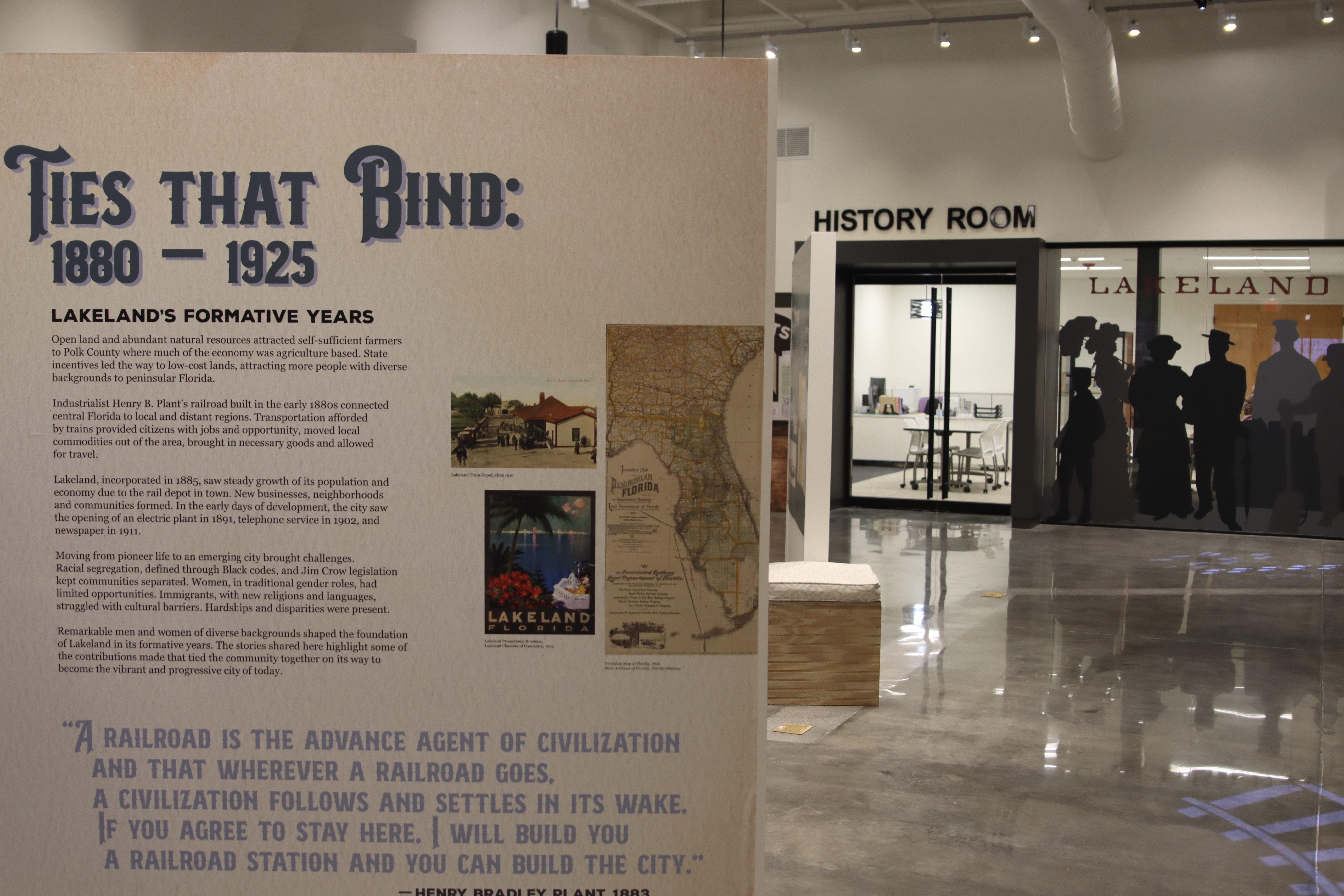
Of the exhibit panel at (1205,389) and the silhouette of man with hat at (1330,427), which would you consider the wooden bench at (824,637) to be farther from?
the silhouette of man with hat at (1330,427)

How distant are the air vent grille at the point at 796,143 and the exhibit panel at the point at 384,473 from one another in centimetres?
1087

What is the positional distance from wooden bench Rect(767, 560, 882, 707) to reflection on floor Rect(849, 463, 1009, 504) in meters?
8.02

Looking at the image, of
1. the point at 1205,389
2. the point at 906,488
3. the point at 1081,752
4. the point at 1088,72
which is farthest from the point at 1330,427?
the point at 1081,752

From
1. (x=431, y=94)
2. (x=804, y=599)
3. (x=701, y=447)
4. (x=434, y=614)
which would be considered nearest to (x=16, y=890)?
(x=434, y=614)

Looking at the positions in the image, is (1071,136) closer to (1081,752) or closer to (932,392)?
(932,392)

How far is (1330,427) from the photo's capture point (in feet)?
35.8

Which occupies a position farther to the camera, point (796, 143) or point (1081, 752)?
point (796, 143)

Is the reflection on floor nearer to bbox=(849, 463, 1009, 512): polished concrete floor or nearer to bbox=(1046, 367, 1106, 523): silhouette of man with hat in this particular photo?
bbox=(849, 463, 1009, 512): polished concrete floor

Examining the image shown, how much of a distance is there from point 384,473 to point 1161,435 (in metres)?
10.9

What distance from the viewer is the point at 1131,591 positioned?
27.1 ft

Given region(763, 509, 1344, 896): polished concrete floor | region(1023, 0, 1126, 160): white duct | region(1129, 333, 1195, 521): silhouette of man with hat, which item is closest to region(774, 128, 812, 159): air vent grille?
region(1023, 0, 1126, 160): white duct

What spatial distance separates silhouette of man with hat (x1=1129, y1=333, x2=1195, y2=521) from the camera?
1147 centimetres

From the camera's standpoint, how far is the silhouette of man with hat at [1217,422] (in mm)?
11266

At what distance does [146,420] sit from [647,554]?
103 centimetres
